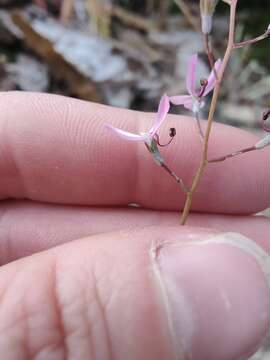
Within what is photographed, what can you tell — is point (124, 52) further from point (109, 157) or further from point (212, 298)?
point (212, 298)

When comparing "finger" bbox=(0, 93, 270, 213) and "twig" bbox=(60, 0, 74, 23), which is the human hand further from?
"twig" bbox=(60, 0, 74, 23)

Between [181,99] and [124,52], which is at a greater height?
[181,99]

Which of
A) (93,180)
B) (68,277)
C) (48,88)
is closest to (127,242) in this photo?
(68,277)

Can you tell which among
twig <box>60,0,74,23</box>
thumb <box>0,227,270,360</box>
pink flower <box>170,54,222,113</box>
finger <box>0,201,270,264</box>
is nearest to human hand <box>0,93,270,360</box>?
thumb <box>0,227,270,360</box>

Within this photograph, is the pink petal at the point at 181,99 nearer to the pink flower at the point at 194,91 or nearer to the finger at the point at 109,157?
the pink flower at the point at 194,91

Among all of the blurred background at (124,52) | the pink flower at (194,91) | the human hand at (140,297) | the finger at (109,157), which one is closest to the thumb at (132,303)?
the human hand at (140,297)

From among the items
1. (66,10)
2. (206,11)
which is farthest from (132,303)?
(66,10)
